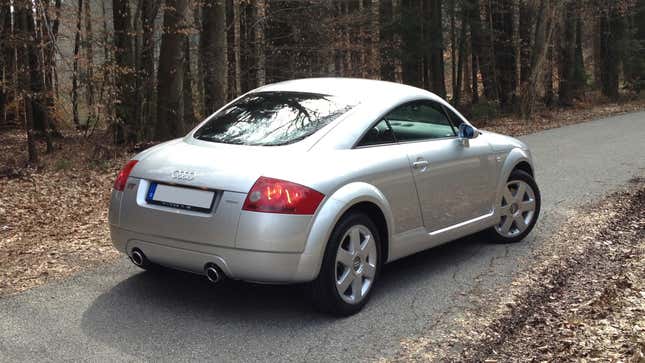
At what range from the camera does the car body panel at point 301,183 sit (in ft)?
15.0

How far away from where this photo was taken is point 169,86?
16.9 meters

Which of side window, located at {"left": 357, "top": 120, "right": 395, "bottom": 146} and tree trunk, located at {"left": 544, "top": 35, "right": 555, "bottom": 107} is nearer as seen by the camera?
side window, located at {"left": 357, "top": 120, "right": 395, "bottom": 146}

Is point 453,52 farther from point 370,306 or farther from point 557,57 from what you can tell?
point 370,306

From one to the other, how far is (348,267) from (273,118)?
4.41 feet

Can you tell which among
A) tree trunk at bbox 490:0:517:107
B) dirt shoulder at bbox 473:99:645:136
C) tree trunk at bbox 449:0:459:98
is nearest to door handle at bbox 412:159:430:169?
dirt shoulder at bbox 473:99:645:136

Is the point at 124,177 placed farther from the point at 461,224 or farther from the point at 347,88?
the point at 461,224

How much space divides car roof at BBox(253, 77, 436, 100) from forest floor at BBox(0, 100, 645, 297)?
2332 millimetres

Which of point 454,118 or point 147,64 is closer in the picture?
point 454,118

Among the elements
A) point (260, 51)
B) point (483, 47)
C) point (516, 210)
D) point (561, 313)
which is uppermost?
point (483, 47)

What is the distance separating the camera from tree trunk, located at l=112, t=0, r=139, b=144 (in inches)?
589

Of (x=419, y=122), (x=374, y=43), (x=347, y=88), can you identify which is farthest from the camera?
(x=374, y=43)

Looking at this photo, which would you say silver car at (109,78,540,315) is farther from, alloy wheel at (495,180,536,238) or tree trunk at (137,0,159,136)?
tree trunk at (137,0,159,136)

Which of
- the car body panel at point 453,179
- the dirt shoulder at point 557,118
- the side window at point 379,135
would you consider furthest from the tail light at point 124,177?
the dirt shoulder at point 557,118

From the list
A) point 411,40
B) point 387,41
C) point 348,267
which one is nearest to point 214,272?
point 348,267
